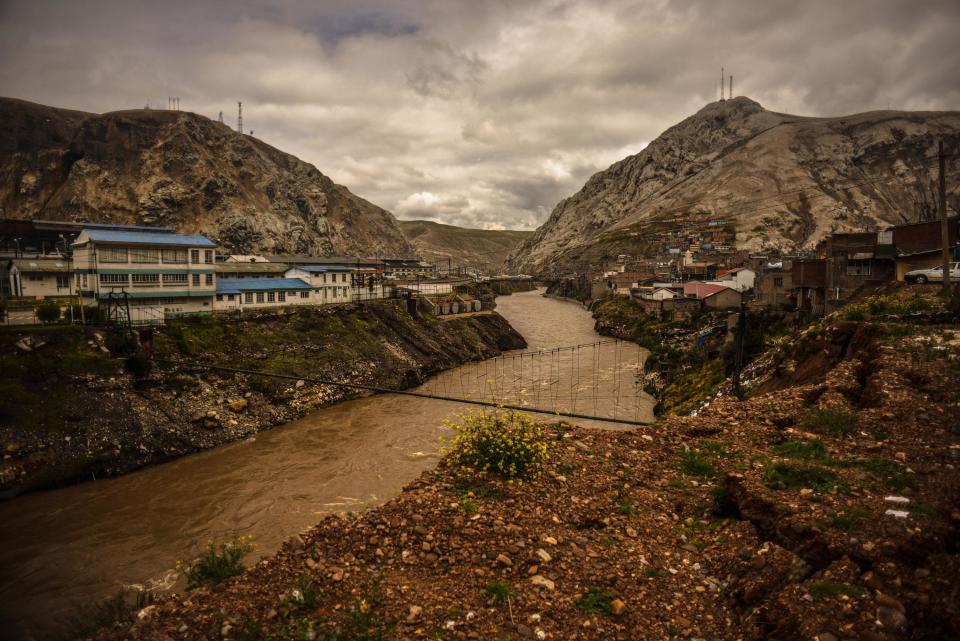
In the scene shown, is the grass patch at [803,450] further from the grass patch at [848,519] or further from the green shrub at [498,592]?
the green shrub at [498,592]

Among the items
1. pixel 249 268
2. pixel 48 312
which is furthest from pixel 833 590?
pixel 249 268

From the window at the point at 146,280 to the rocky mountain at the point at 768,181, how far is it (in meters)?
95.0

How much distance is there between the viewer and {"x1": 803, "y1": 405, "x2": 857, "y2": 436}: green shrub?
8234 millimetres

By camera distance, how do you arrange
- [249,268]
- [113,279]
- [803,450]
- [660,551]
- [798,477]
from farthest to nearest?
[249,268] → [113,279] → [803,450] → [798,477] → [660,551]

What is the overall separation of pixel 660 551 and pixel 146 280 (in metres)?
32.7

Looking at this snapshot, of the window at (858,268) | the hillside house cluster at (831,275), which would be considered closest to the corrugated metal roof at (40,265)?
the hillside house cluster at (831,275)

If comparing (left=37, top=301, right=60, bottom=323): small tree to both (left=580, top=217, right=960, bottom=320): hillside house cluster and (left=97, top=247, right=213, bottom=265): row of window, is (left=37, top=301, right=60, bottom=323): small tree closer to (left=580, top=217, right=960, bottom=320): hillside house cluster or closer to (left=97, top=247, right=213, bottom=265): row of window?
(left=97, top=247, right=213, bottom=265): row of window

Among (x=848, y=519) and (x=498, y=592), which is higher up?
(x=848, y=519)

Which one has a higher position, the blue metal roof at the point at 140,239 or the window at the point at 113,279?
the blue metal roof at the point at 140,239

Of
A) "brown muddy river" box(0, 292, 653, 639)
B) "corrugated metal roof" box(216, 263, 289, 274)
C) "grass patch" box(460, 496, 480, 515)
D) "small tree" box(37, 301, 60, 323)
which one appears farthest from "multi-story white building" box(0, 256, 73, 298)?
"grass patch" box(460, 496, 480, 515)

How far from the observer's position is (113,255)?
2803 centimetres

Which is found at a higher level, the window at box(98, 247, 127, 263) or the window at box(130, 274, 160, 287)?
the window at box(98, 247, 127, 263)

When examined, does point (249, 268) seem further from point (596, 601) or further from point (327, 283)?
point (596, 601)

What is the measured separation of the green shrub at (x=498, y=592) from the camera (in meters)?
5.53
